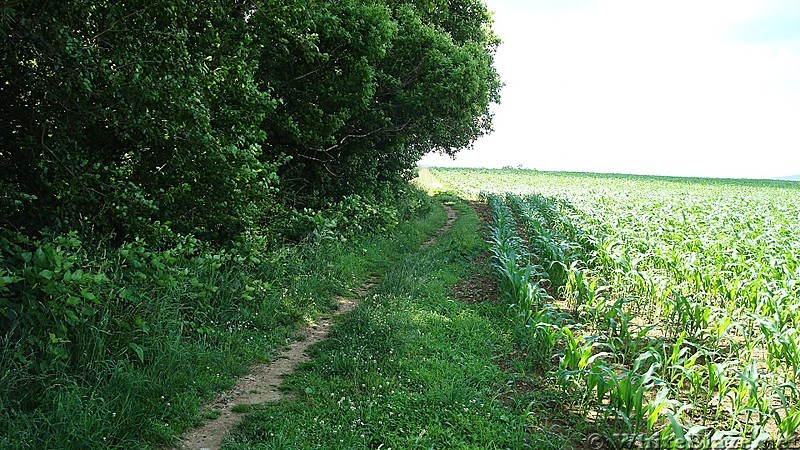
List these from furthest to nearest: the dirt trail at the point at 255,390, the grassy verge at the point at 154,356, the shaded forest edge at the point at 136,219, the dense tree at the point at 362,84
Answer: the dense tree at the point at 362,84
the dirt trail at the point at 255,390
the shaded forest edge at the point at 136,219
the grassy verge at the point at 154,356

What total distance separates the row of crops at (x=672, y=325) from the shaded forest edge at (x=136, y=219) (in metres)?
3.38

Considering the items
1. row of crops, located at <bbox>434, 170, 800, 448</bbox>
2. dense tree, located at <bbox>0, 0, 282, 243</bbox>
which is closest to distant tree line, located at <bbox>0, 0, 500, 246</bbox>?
dense tree, located at <bbox>0, 0, 282, 243</bbox>

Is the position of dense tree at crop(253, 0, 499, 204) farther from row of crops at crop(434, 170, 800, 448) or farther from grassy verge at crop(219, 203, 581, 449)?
grassy verge at crop(219, 203, 581, 449)

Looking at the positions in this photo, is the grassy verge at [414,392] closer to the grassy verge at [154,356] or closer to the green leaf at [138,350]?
the grassy verge at [154,356]

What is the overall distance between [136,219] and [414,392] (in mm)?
3299

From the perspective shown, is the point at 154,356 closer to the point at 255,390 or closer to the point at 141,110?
the point at 255,390

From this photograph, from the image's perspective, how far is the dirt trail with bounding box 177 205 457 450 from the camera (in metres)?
4.44

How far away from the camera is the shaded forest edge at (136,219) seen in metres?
4.30

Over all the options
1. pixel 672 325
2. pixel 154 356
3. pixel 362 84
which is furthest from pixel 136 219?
pixel 672 325

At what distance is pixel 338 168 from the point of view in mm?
12430

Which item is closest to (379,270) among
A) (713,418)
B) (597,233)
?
(597,233)

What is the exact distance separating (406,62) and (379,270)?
196 inches

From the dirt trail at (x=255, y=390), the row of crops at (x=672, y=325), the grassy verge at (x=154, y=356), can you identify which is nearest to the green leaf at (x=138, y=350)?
the grassy verge at (x=154, y=356)

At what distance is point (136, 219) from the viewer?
224 inches
